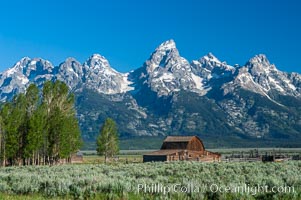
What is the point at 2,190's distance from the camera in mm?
21531

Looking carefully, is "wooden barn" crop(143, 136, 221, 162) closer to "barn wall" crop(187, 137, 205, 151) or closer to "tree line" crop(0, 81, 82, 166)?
A: "barn wall" crop(187, 137, 205, 151)

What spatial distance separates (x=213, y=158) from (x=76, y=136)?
127 feet

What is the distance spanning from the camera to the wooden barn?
87.2 meters

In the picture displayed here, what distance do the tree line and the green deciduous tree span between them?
22.6 meters

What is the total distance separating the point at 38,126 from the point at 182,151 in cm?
3816

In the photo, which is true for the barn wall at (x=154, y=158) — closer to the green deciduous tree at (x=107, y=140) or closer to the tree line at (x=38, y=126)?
the green deciduous tree at (x=107, y=140)

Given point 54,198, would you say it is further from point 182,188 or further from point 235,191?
point 235,191

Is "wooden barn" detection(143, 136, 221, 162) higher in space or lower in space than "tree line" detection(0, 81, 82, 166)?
lower

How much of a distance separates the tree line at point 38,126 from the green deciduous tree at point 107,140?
2263 cm

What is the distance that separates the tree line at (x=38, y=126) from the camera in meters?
60.4

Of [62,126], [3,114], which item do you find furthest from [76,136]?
[3,114]

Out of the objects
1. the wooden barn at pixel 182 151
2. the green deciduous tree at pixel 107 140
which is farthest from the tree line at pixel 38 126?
the wooden barn at pixel 182 151

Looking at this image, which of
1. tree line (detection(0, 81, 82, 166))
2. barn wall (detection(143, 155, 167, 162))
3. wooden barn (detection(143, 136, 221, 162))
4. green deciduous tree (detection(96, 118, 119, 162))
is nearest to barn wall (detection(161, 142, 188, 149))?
wooden barn (detection(143, 136, 221, 162))

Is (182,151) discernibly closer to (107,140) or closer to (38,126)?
(107,140)
